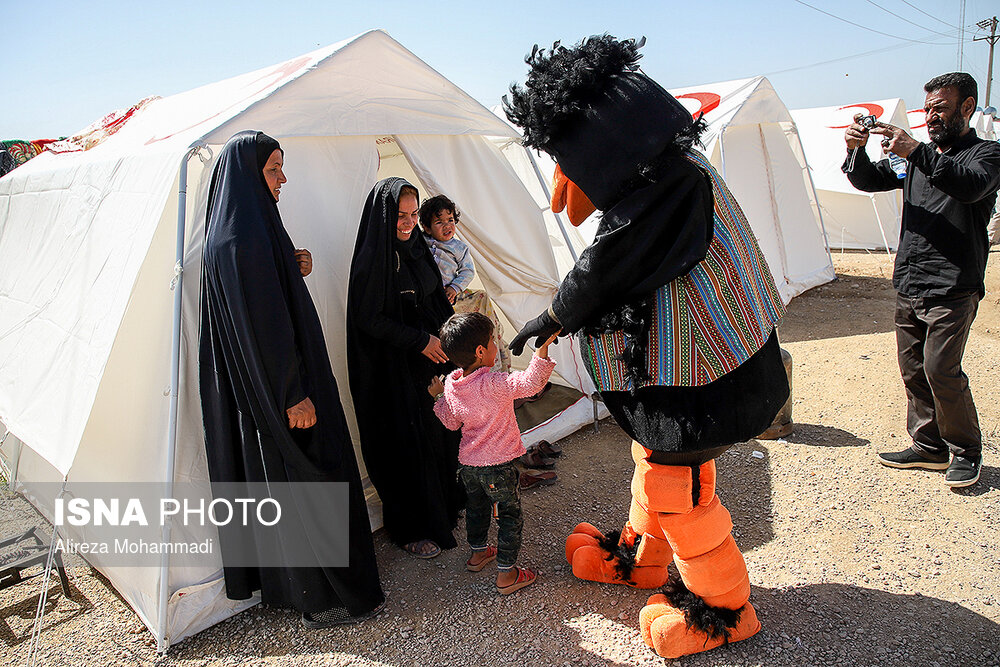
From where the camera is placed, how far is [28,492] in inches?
147

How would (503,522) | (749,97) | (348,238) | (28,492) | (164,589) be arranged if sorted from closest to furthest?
(164,589)
(503,522)
(348,238)
(28,492)
(749,97)

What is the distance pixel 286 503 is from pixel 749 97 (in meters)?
6.44

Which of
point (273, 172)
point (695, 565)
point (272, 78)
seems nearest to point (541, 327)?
point (695, 565)

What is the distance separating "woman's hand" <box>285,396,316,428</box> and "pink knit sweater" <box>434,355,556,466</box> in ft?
1.61

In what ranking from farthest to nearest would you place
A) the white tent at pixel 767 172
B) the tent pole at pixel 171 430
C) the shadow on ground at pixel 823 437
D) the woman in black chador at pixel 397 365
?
1. the white tent at pixel 767 172
2. the shadow on ground at pixel 823 437
3. the woman in black chador at pixel 397 365
4. the tent pole at pixel 171 430

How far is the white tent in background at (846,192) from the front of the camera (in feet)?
33.6

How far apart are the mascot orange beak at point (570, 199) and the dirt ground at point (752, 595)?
4.99 ft

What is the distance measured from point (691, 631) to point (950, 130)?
2.61m

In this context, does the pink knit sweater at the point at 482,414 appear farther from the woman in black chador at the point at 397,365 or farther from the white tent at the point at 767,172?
the white tent at the point at 767,172

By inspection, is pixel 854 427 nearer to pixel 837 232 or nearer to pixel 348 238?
pixel 348 238

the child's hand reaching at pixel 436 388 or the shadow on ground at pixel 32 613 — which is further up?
the child's hand reaching at pixel 436 388

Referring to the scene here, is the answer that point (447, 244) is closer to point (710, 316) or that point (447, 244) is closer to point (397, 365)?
point (397, 365)

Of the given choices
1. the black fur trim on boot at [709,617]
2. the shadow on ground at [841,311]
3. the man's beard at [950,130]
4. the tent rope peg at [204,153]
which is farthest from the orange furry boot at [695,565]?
the shadow on ground at [841,311]

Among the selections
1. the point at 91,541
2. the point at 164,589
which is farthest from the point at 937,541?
the point at 91,541
